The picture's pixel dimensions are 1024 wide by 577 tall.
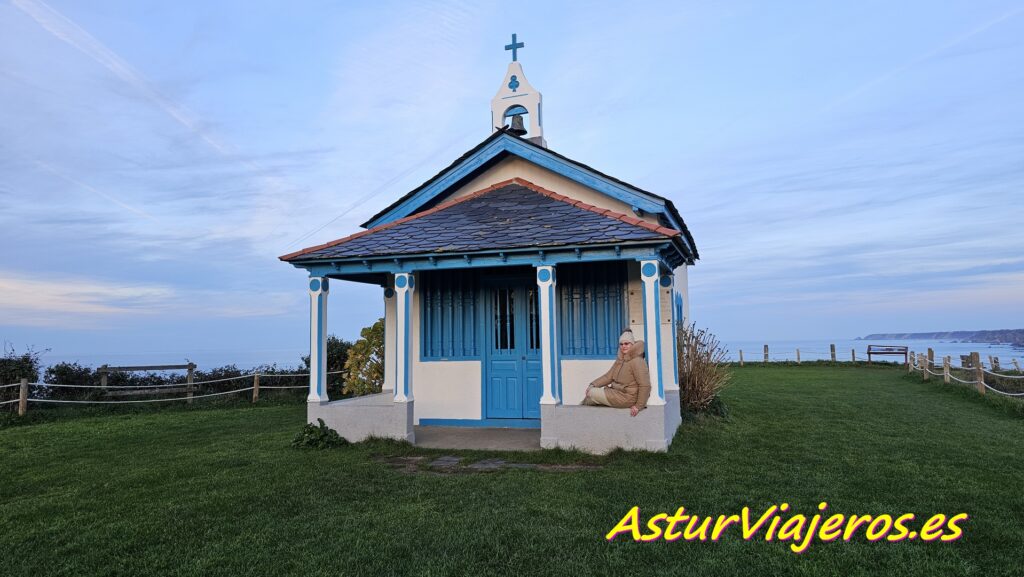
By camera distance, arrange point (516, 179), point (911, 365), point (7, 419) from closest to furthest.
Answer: point (516, 179) < point (7, 419) < point (911, 365)

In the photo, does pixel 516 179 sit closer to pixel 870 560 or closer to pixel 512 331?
pixel 512 331

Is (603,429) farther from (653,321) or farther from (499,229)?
(499,229)

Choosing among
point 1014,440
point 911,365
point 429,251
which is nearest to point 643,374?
point 429,251

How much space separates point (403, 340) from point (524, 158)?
4.18 meters

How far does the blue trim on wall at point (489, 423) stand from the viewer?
953cm

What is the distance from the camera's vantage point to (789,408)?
12.2 m

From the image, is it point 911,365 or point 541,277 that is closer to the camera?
point 541,277

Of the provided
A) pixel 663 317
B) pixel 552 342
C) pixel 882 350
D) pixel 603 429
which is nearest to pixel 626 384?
pixel 603 429

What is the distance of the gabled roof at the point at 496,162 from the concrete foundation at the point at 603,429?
3.33m

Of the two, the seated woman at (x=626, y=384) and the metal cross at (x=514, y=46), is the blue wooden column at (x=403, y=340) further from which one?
the metal cross at (x=514, y=46)

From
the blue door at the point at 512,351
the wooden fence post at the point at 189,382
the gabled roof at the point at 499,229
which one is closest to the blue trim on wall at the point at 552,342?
the gabled roof at the point at 499,229

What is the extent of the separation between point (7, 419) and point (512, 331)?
1068 cm

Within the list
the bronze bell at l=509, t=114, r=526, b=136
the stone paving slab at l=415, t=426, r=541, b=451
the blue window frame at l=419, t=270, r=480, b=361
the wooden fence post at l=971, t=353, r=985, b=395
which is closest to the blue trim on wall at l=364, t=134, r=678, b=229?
the bronze bell at l=509, t=114, r=526, b=136

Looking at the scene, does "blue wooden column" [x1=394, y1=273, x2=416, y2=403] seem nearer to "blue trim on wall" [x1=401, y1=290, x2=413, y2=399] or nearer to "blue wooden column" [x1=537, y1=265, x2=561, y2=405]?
"blue trim on wall" [x1=401, y1=290, x2=413, y2=399]
